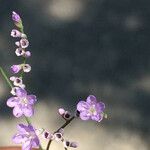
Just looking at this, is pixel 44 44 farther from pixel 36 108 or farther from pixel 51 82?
pixel 36 108

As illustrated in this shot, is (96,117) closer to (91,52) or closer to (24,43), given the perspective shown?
(24,43)

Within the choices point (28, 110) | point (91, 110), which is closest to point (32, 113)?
point (28, 110)

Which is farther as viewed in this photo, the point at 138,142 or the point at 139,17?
the point at 139,17

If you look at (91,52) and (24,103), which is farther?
(91,52)

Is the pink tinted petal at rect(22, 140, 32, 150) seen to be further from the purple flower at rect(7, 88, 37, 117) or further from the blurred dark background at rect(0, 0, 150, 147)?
the blurred dark background at rect(0, 0, 150, 147)

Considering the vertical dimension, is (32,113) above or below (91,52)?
above

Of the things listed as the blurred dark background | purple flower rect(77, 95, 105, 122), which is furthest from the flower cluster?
the blurred dark background

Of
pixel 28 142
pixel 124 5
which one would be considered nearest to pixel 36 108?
pixel 124 5

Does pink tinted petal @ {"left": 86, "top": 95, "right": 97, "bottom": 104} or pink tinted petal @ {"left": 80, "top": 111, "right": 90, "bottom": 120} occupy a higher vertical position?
pink tinted petal @ {"left": 86, "top": 95, "right": 97, "bottom": 104}
